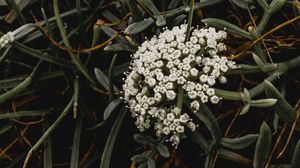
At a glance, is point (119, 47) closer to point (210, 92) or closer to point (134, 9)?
point (134, 9)

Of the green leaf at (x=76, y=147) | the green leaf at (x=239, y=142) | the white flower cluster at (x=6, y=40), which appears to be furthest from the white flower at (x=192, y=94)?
the white flower cluster at (x=6, y=40)

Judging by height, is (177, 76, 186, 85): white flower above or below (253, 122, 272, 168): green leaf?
above

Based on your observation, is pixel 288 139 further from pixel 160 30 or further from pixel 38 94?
pixel 38 94

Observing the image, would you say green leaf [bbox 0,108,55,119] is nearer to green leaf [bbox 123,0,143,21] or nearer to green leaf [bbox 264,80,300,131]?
green leaf [bbox 123,0,143,21]

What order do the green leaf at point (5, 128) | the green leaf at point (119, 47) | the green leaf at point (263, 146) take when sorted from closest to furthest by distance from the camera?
the green leaf at point (263, 146)
the green leaf at point (119, 47)
the green leaf at point (5, 128)

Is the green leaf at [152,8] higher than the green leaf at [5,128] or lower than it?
higher

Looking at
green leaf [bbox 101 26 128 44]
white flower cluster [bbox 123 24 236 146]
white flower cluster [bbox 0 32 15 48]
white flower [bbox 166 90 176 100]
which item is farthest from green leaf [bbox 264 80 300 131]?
white flower cluster [bbox 0 32 15 48]

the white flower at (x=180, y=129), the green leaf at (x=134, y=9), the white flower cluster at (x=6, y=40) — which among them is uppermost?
the white flower cluster at (x=6, y=40)

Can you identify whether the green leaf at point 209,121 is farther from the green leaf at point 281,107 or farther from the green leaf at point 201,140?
the green leaf at point 281,107
